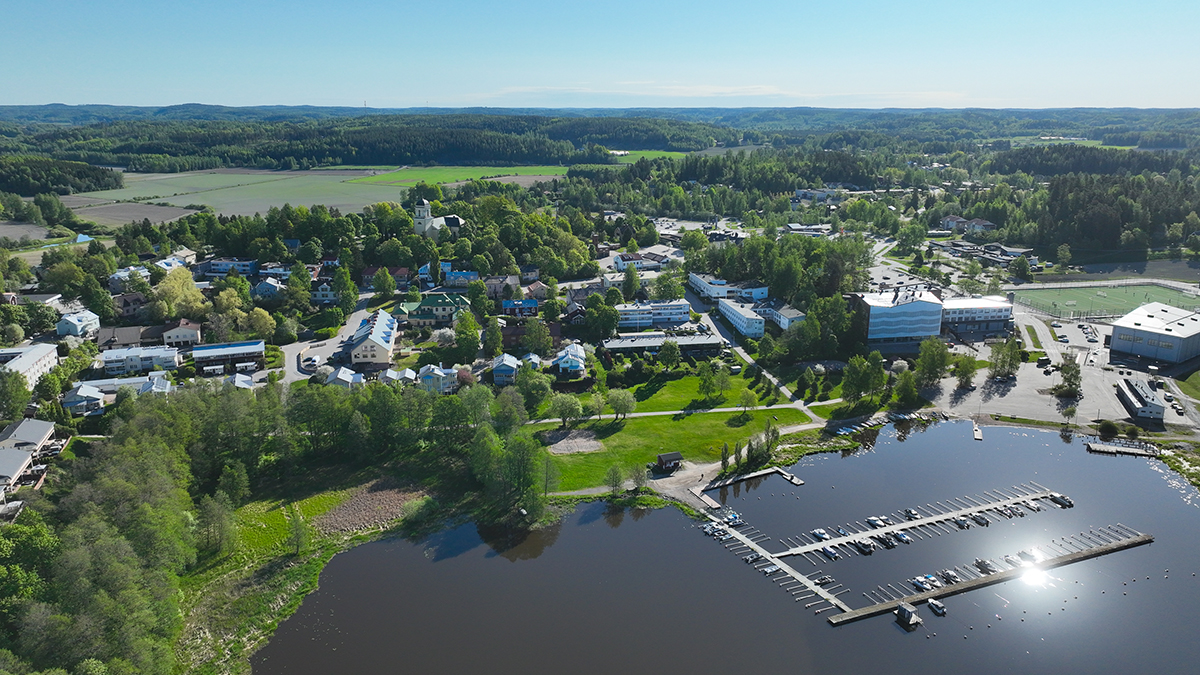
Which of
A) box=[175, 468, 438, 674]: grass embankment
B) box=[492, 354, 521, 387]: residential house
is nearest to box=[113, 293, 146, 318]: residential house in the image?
box=[492, 354, 521, 387]: residential house

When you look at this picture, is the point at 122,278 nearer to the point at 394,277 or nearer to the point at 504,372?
the point at 394,277

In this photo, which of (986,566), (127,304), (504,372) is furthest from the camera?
(127,304)

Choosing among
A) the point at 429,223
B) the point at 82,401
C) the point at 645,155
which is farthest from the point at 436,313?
the point at 645,155

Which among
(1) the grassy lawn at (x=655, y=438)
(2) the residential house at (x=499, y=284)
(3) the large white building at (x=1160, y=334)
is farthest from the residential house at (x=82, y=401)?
(3) the large white building at (x=1160, y=334)

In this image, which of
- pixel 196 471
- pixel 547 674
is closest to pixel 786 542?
pixel 547 674

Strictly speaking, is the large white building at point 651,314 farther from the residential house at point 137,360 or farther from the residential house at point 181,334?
the residential house at point 137,360

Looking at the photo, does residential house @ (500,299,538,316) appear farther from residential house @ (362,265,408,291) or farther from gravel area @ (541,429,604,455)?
gravel area @ (541,429,604,455)

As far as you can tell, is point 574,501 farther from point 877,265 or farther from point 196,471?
point 877,265
